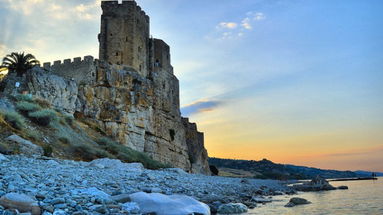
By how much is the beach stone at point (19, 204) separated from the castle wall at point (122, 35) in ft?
107

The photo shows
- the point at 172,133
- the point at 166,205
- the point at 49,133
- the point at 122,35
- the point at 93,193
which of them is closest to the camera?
the point at 166,205

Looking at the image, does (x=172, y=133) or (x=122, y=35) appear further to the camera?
(x=172, y=133)

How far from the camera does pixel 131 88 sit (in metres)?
34.3

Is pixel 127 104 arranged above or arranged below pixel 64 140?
above

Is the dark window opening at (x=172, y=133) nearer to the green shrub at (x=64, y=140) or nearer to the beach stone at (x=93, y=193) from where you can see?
the green shrub at (x=64, y=140)

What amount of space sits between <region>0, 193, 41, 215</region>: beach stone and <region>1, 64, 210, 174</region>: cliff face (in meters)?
22.0

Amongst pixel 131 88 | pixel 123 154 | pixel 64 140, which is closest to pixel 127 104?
pixel 131 88

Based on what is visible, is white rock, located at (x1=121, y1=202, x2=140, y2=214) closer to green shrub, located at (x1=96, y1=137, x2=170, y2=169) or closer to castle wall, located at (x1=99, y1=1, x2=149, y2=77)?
green shrub, located at (x1=96, y1=137, x2=170, y2=169)

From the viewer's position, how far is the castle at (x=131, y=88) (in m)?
30.6

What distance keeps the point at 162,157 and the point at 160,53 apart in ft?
44.4

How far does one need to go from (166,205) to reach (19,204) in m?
2.59

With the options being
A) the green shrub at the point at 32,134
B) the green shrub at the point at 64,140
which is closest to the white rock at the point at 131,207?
the green shrub at the point at 32,134

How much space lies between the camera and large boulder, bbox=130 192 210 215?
650 cm

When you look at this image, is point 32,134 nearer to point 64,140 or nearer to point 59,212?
point 64,140
